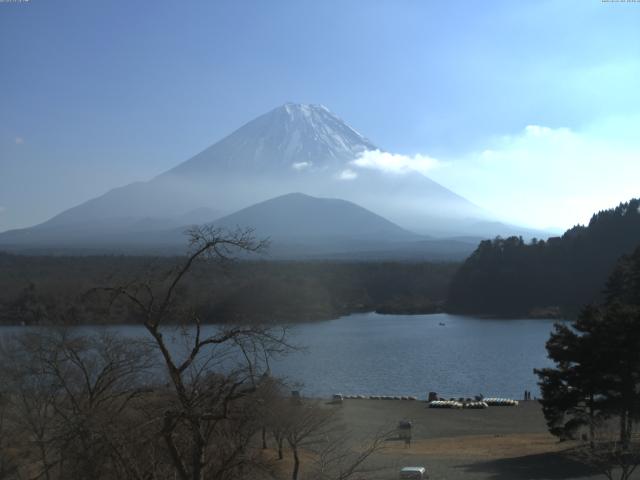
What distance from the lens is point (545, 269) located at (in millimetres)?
49125

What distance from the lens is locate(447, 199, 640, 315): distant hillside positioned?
46844 millimetres

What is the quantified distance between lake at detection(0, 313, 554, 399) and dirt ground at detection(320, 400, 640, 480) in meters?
1.92

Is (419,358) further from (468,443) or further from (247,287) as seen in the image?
(468,443)

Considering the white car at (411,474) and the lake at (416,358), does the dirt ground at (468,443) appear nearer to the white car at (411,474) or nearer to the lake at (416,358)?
the white car at (411,474)

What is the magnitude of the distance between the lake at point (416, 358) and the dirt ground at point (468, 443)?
192cm

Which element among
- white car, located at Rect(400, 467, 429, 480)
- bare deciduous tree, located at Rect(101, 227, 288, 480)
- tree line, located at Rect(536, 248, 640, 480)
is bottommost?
white car, located at Rect(400, 467, 429, 480)

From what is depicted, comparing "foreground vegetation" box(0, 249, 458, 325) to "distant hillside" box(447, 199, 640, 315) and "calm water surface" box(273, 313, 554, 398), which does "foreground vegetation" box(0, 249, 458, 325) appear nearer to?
"calm water surface" box(273, 313, 554, 398)

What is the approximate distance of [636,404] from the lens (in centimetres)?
982

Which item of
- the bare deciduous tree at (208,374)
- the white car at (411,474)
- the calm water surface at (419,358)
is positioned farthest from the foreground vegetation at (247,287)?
the white car at (411,474)

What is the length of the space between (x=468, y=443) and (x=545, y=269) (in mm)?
37814

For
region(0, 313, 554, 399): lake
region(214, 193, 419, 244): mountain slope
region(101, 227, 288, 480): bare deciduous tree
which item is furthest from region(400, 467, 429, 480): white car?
region(214, 193, 419, 244): mountain slope

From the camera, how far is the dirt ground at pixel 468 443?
32.4 feet

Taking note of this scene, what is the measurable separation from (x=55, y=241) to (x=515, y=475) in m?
90.7

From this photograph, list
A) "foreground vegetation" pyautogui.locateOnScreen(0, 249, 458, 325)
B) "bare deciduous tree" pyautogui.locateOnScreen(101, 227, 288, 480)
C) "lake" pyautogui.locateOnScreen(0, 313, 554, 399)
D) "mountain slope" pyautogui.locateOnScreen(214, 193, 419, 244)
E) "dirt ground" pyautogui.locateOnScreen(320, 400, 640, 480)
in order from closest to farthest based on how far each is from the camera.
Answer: "bare deciduous tree" pyautogui.locateOnScreen(101, 227, 288, 480) → "foreground vegetation" pyautogui.locateOnScreen(0, 249, 458, 325) → "dirt ground" pyautogui.locateOnScreen(320, 400, 640, 480) → "lake" pyautogui.locateOnScreen(0, 313, 554, 399) → "mountain slope" pyautogui.locateOnScreen(214, 193, 419, 244)
